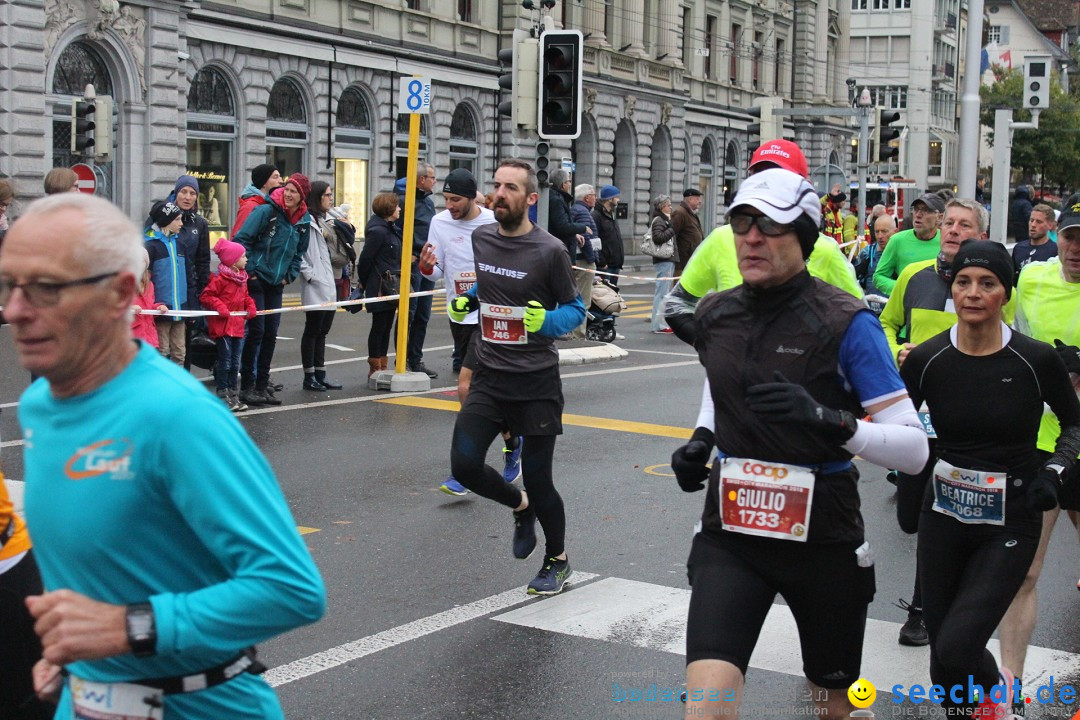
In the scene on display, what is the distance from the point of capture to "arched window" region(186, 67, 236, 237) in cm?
2872

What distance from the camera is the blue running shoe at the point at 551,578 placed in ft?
21.3

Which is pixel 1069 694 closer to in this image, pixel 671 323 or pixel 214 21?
pixel 671 323

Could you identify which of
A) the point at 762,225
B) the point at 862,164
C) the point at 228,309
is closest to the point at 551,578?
the point at 762,225

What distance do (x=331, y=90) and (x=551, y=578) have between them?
27.6 m

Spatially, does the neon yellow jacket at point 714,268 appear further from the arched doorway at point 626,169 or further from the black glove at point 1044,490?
the arched doorway at point 626,169

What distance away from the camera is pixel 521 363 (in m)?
6.78

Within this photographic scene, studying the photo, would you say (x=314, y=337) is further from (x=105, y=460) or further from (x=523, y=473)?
(x=105, y=460)

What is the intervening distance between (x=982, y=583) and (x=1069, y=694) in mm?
1205

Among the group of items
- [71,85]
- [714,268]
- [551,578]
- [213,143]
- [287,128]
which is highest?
[71,85]

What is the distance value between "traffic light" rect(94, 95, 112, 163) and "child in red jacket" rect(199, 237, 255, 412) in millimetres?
10859

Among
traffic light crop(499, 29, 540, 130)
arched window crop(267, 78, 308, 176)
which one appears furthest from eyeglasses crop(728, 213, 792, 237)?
arched window crop(267, 78, 308, 176)

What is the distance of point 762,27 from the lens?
6188cm

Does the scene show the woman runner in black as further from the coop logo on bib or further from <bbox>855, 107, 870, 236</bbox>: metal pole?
<bbox>855, 107, 870, 236</bbox>: metal pole

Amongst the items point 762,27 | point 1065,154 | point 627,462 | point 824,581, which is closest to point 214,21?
point 627,462
